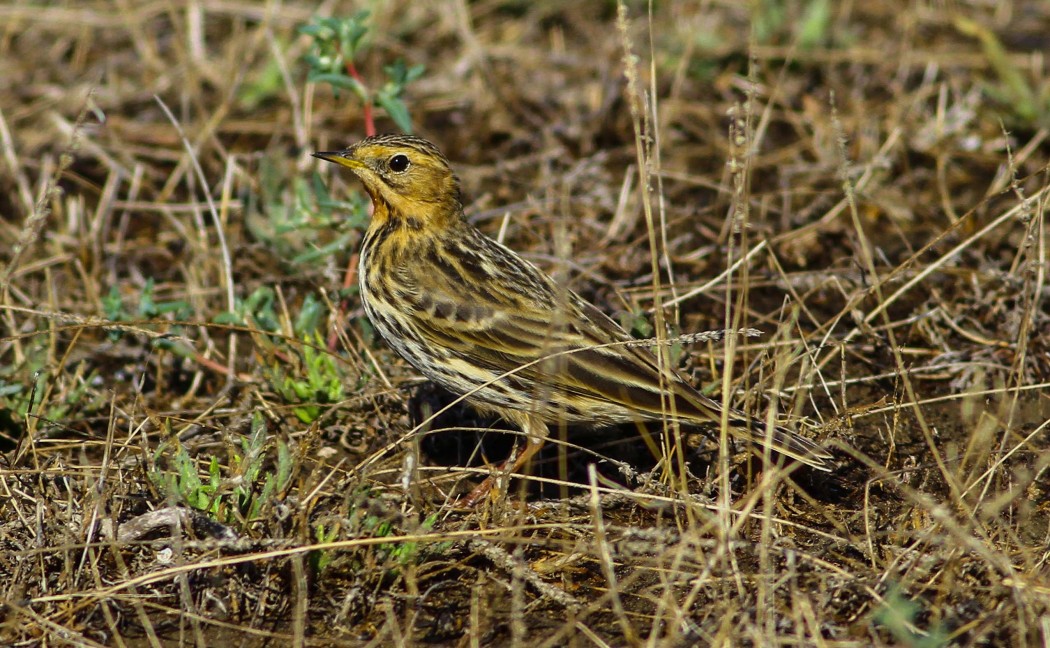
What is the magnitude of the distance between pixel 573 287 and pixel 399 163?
4.44 feet

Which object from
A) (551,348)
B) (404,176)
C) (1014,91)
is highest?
(404,176)

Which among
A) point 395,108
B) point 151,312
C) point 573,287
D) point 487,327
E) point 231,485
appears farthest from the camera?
point 573,287

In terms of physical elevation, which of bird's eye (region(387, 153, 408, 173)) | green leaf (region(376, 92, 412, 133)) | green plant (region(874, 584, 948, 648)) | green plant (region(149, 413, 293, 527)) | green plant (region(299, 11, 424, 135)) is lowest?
green plant (region(149, 413, 293, 527))

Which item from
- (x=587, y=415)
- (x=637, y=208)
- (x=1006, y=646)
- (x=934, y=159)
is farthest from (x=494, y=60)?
(x=1006, y=646)

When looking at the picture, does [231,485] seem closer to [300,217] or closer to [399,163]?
[399,163]

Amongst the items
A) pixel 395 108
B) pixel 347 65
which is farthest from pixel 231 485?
pixel 347 65

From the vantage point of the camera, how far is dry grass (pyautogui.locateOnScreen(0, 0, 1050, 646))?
4633 millimetres

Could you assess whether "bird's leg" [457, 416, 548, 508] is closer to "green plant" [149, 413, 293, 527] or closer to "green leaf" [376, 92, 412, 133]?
"green plant" [149, 413, 293, 527]

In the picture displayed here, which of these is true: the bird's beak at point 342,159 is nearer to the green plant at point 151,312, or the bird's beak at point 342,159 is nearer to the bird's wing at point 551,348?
the bird's wing at point 551,348

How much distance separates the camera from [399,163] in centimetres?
614

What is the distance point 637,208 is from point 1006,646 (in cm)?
401

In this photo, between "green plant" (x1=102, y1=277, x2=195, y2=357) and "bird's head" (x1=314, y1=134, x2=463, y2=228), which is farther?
"green plant" (x1=102, y1=277, x2=195, y2=357)

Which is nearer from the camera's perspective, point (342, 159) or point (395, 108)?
point (342, 159)

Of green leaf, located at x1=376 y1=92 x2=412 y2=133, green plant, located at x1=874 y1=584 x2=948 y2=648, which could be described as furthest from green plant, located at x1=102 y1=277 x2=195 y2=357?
green plant, located at x1=874 y1=584 x2=948 y2=648
